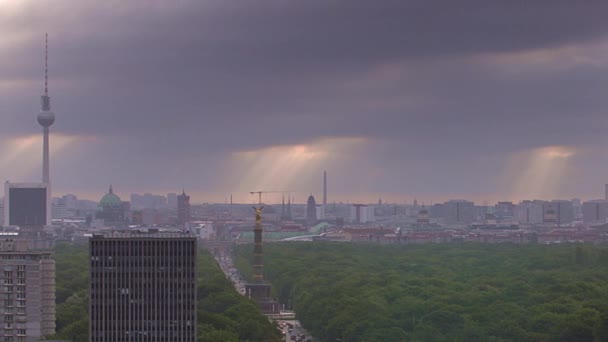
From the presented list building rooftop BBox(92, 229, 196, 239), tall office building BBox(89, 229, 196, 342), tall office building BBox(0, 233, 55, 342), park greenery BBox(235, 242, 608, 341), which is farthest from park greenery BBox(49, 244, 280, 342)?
tall office building BBox(89, 229, 196, 342)

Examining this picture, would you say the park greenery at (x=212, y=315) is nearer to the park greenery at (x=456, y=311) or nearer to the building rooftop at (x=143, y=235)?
the park greenery at (x=456, y=311)

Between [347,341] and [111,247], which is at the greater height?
[111,247]

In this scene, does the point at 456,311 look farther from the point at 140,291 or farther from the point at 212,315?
the point at 140,291

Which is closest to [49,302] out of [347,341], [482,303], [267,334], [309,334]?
[267,334]

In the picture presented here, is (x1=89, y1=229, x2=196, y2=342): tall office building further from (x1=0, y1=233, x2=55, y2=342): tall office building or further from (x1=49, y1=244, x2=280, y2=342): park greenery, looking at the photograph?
(x1=0, y1=233, x2=55, y2=342): tall office building

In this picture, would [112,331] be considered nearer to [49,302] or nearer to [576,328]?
[49,302]

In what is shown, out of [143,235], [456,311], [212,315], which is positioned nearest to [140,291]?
[143,235]

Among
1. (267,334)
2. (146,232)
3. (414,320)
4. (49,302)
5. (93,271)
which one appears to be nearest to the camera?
(93,271)
